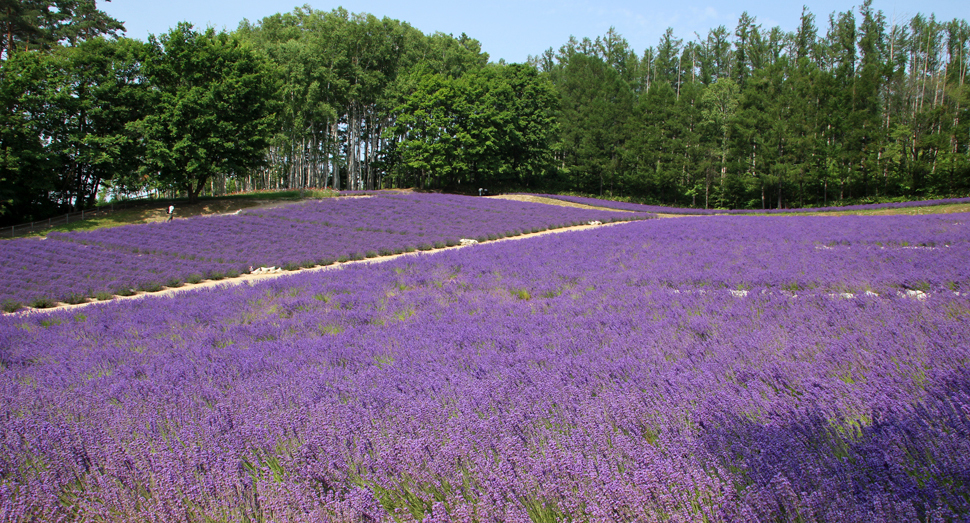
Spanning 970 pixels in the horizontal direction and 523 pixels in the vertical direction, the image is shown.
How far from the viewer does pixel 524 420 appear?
248cm

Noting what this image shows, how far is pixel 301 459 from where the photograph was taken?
7.63 feet

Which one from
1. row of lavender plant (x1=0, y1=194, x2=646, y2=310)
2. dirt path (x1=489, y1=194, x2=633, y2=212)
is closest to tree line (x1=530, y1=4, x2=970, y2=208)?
dirt path (x1=489, y1=194, x2=633, y2=212)

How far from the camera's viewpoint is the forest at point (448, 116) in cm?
2839

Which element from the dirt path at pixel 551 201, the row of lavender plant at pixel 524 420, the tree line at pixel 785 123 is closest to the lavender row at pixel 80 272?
the row of lavender plant at pixel 524 420

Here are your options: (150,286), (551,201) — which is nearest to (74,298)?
(150,286)

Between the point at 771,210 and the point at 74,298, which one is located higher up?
the point at 771,210

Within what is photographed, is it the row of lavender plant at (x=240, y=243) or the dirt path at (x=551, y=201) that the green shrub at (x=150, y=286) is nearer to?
the row of lavender plant at (x=240, y=243)

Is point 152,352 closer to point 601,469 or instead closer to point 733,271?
point 601,469

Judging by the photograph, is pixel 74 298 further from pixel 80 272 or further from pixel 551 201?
pixel 551 201

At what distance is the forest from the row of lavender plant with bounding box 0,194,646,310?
9602 mm

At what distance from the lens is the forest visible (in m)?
28.4

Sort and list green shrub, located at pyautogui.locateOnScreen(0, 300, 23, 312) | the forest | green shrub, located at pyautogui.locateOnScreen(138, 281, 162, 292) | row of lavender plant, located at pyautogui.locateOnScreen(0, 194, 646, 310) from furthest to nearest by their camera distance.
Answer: the forest
row of lavender plant, located at pyautogui.locateOnScreen(0, 194, 646, 310)
green shrub, located at pyautogui.locateOnScreen(138, 281, 162, 292)
green shrub, located at pyautogui.locateOnScreen(0, 300, 23, 312)

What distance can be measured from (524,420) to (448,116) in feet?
150

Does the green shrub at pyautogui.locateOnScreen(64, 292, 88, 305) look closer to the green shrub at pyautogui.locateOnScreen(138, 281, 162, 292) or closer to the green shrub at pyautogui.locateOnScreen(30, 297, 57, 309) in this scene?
the green shrub at pyautogui.locateOnScreen(30, 297, 57, 309)
